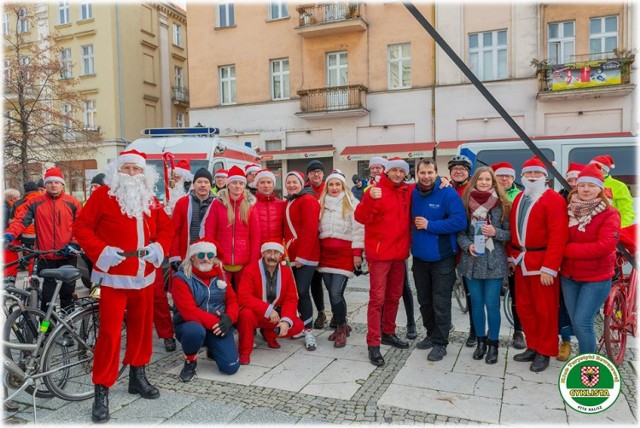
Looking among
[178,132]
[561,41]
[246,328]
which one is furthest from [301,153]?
[246,328]

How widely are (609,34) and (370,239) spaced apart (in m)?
17.2

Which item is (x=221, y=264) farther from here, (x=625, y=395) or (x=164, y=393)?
(x=625, y=395)

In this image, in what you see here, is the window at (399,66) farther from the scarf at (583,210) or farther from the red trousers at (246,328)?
the red trousers at (246,328)

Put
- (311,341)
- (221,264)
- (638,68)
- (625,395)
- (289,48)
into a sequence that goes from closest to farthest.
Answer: (625,395) < (221,264) < (311,341) < (638,68) < (289,48)

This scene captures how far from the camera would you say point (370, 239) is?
475 cm

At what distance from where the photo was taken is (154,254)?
3.74 m

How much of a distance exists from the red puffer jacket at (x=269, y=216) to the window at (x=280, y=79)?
1701 cm

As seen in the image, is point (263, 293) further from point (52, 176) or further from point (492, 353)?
point (52, 176)

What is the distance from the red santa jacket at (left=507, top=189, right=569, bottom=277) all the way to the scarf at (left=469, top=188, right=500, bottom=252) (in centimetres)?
19

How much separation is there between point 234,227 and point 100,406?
1.96 meters

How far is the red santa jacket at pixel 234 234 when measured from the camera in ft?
16.1

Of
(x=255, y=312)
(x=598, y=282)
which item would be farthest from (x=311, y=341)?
(x=598, y=282)

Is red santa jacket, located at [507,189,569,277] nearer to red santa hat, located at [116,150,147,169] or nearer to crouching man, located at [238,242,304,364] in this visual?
crouching man, located at [238,242,304,364]

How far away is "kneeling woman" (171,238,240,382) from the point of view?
4324mm
